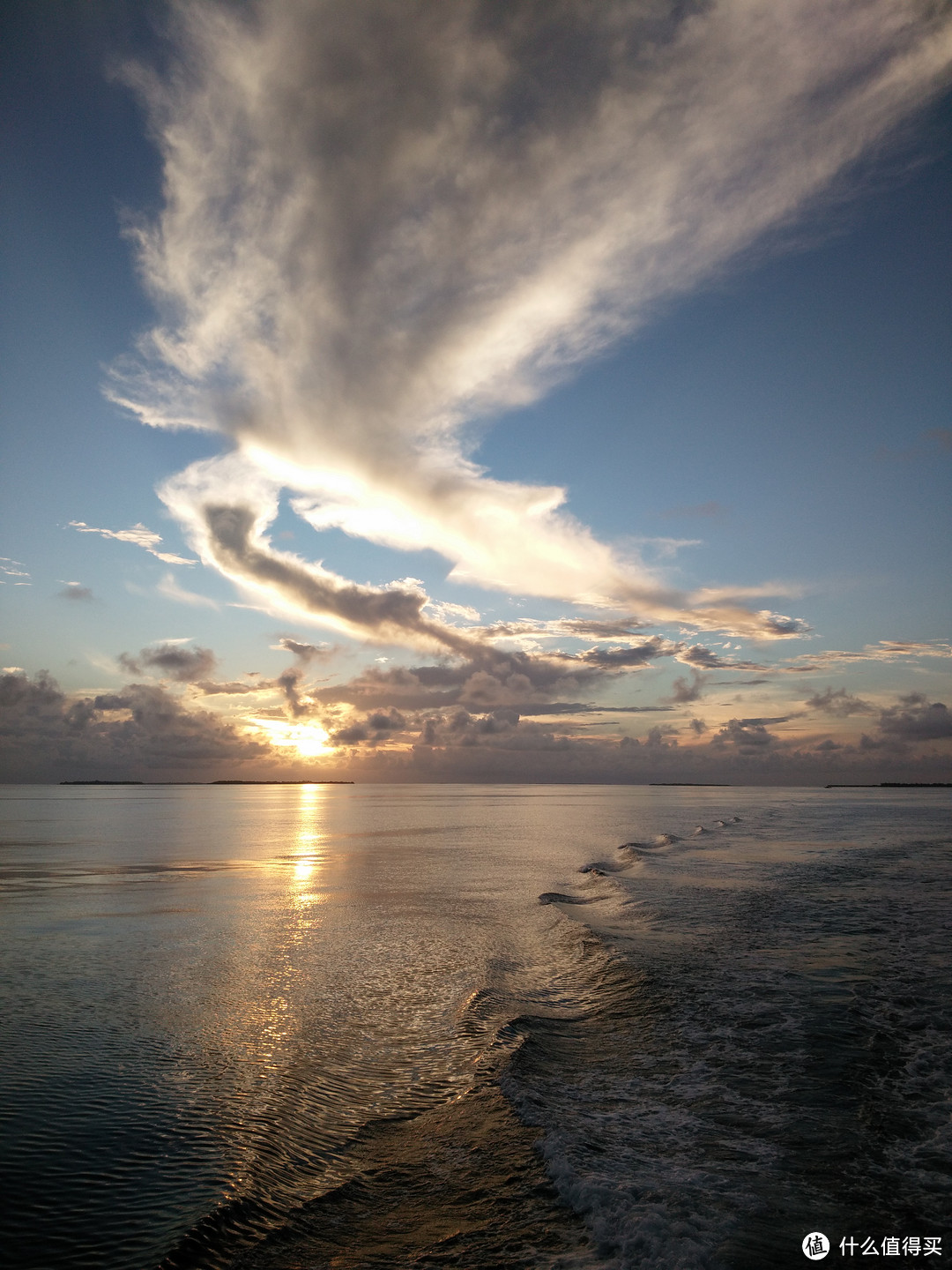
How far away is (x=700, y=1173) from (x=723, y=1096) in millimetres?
2365

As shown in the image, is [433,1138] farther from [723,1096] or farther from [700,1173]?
[723,1096]

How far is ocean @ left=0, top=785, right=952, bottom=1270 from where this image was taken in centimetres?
695

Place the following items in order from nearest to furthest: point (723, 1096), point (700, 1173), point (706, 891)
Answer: point (700, 1173)
point (723, 1096)
point (706, 891)

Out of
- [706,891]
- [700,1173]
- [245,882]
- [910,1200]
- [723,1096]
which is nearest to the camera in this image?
[910,1200]

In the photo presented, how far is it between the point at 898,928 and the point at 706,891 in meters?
8.01

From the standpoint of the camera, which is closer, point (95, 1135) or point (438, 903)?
point (95, 1135)

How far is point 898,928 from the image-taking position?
66.1 ft

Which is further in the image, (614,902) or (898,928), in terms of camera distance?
(614,902)

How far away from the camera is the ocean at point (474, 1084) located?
6953 mm

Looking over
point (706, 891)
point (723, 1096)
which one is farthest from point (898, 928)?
point (723, 1096)

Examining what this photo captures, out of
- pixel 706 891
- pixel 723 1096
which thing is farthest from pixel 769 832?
pixel 723 1096

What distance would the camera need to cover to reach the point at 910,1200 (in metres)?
7.43

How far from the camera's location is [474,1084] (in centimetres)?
1037

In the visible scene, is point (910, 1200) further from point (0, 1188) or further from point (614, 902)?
point (614, 902)
